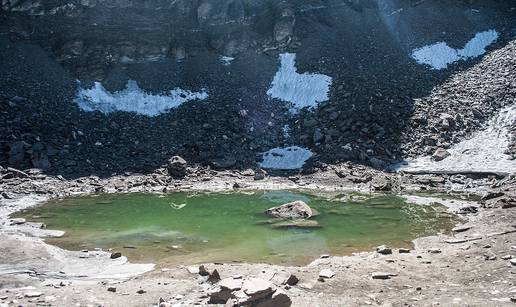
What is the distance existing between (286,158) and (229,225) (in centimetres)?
1447

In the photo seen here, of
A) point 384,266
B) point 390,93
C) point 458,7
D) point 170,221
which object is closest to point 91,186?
point 170,221

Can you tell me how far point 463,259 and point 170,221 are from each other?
1251 centimetres

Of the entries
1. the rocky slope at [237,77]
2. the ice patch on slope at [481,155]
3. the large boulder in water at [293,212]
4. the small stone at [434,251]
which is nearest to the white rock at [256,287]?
the small stone at [434,251]

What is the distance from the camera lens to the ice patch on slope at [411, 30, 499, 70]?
4309 cm

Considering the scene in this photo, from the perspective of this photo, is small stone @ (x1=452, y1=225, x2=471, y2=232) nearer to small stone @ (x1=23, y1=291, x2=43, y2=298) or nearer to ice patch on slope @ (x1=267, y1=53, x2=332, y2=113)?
small stone @ (x1=23, y1=291, x2=43, y2=298)

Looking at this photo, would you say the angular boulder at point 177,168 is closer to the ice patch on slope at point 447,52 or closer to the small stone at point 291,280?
the small stone at point 291,280

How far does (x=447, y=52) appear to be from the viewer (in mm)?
44281

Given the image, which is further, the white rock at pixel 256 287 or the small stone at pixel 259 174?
the small stone at pixel 259 174

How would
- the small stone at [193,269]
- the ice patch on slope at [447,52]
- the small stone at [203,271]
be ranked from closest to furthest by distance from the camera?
the small stone at [203,271]
the small stone at [193,269]
the ice patch on slope at [447,52]

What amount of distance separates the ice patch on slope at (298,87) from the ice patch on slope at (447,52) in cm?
970

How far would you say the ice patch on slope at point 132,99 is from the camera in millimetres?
38719

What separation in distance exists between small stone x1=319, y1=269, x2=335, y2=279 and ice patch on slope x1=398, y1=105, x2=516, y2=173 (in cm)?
1981

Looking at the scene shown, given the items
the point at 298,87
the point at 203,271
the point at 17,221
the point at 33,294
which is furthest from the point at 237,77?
the point at 33,294

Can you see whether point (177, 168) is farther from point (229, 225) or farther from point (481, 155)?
point (481, 155)
